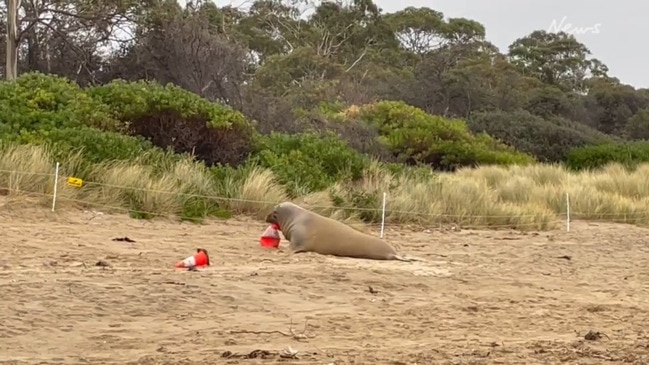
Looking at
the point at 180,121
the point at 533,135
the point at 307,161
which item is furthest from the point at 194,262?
the point at 533,135

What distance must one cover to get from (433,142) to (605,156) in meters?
5.23

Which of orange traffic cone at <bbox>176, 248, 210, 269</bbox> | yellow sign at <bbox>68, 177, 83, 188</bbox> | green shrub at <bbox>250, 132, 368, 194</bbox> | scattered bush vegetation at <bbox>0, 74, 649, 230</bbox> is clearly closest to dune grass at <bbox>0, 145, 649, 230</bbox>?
scattered bush vegetation at <bbox>0, 74, 649, 230</bbox>

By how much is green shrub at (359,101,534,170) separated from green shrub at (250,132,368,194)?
6518 millimetres

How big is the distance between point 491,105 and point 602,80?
58.3 ft

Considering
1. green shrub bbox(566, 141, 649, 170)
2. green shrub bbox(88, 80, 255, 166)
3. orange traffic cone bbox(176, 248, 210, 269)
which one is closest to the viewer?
orange traffic cone bbox(176, 248, 210, 269)

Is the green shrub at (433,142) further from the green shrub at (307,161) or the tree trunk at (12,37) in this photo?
the tree trunk at (12,37)

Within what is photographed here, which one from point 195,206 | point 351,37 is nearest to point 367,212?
point 195,206

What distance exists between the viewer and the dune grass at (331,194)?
1095cm

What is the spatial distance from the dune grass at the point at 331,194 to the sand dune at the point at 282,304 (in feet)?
3.00

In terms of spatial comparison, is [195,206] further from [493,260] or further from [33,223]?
[493,260]

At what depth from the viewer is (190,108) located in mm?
14258

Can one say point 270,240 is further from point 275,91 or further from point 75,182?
point 275,91

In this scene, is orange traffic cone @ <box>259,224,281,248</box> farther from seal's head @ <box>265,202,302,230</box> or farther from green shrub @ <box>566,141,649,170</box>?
green shrub @ <box>566,141,649,170</box>

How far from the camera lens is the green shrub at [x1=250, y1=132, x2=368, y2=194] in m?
13.7
